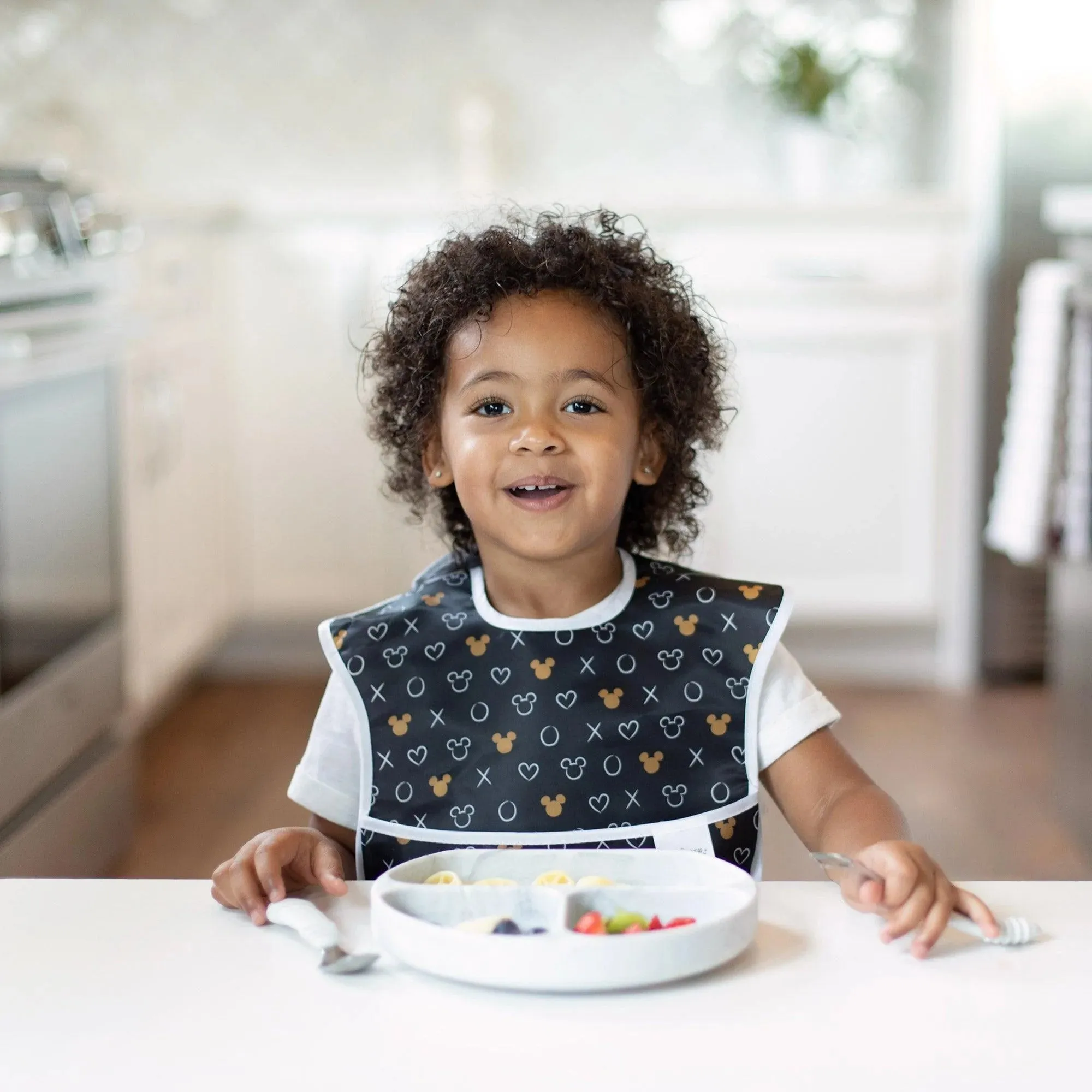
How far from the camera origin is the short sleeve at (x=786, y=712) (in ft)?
3.27

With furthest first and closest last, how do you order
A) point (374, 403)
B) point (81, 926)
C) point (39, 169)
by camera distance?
1. point (39, 169)
2. point (374, 403)
3. point (81, 926)

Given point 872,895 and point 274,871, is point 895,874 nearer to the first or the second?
point 872,895

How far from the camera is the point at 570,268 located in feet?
3.50

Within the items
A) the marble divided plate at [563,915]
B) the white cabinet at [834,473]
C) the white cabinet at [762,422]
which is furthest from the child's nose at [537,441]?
the white cabinet at [834,473]

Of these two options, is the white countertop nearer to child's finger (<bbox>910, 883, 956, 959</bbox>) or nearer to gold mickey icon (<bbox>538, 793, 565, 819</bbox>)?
child's finger (<bbox>910, 883, 956, 959</bbox>)

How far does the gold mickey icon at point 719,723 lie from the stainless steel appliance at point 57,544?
A: 3.46ft

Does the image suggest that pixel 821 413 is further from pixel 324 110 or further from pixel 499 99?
pixel 324 110

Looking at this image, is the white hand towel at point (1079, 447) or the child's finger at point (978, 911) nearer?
the child's finger at point (978, 911)

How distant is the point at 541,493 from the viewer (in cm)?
103

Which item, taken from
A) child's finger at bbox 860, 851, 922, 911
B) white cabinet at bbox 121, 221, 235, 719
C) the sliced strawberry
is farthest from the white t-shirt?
white cabinet at bbox 121, 221, 235, 719

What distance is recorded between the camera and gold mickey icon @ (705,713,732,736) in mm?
1009

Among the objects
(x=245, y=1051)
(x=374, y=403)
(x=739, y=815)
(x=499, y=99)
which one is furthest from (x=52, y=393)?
(x=499, y=99)

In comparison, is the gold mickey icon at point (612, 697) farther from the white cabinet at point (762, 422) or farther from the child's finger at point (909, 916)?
the white cabinet at point (762, 422)

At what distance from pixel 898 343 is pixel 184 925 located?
2714mm
